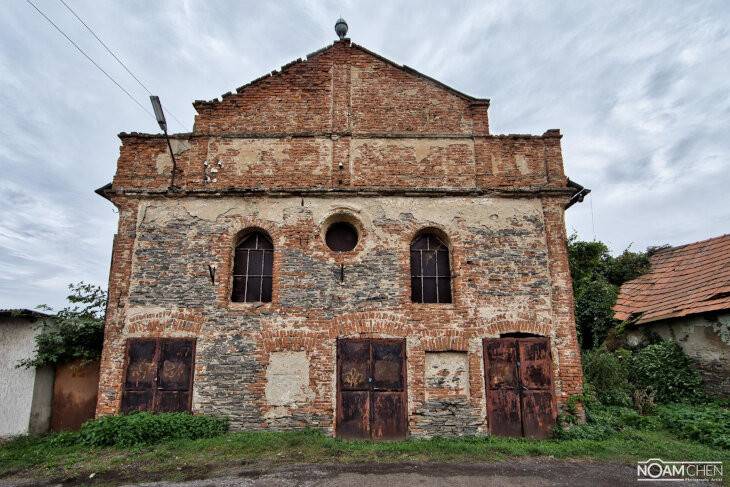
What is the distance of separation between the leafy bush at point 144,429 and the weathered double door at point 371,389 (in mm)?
2559

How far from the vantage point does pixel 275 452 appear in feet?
24.0

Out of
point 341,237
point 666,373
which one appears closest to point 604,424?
point 666,373

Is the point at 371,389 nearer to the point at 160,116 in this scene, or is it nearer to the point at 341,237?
the point at 341,237

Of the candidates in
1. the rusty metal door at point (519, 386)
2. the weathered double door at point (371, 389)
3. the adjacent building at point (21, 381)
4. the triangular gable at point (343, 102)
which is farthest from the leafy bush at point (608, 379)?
the adjacent building at point (21, 381)

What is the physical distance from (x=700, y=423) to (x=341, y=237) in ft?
26.7

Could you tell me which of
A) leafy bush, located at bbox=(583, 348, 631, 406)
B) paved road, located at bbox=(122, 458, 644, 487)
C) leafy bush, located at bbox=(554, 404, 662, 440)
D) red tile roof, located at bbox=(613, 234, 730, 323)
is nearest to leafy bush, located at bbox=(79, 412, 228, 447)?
paved road, located at bbox=(122, 458, 644, 487)

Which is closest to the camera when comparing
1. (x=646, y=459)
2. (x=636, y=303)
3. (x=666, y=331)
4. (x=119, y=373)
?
(x=646, y=459)

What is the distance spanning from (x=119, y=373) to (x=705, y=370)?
13.2m

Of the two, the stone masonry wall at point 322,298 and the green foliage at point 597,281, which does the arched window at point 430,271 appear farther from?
the green foliage at point 597,281

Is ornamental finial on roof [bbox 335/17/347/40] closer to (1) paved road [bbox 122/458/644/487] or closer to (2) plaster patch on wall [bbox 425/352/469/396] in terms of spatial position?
(2) plaster patch on wall [bbox 425/352/469/396]

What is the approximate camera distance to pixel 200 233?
930 centimetres

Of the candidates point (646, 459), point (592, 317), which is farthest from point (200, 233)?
point (592, 317)

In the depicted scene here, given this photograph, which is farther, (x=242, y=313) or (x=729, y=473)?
(x=242, y=313)

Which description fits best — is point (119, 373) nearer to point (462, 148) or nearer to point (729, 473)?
point (462, 148)
